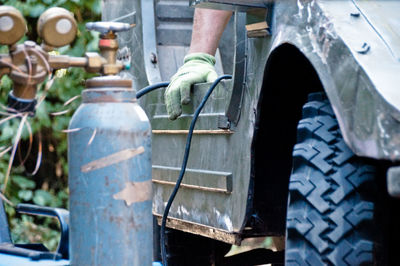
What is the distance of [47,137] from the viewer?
7469 mm

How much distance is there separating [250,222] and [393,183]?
110cm

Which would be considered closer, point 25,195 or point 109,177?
point 109,177

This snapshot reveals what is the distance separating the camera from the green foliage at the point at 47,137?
6531 mm

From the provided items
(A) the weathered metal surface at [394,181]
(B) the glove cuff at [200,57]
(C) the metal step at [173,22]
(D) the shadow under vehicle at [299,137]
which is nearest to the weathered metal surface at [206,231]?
(D) the shadow under vehicle at [299,137]

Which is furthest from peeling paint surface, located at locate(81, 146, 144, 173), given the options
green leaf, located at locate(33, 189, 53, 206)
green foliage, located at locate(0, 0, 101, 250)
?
green leaf, located at locate(33, 189, 53, 206)

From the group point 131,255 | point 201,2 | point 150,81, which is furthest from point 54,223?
point 131,255

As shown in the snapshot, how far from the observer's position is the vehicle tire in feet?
13.5

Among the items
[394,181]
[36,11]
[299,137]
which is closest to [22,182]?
[36,11]

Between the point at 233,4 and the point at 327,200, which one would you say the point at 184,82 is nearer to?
the point at 233,4

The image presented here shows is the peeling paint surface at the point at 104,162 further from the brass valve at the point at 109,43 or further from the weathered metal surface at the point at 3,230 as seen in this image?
the weathered metal surface at the point at 3,230

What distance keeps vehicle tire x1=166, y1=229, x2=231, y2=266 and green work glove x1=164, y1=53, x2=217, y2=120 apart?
85 cm

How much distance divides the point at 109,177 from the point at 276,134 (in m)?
1.11

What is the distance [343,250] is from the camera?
→ 2223 millimetres

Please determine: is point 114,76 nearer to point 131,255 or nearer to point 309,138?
point 131,255
